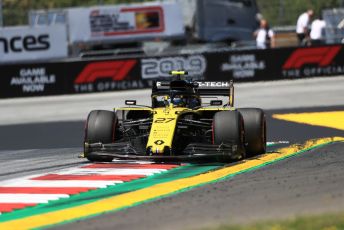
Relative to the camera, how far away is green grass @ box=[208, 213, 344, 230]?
784 cm

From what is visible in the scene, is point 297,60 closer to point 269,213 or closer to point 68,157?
point 68,157

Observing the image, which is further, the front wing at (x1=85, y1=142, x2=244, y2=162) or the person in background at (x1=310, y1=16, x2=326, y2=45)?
the person in background at (x1=310, y1=16, x2=326, y2=45)

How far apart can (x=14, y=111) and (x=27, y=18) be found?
12.9m

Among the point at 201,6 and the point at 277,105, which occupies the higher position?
the point at 201,6

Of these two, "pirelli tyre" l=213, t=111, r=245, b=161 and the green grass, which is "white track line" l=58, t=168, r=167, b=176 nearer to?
"pirelli tyre" l=213, t=111, r=245, b=161

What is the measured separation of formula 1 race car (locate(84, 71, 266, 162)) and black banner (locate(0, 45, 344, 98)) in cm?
1403

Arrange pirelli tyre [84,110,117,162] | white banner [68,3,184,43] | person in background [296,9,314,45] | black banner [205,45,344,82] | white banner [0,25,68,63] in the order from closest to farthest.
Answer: pirelli tyre [84,110,117,162] < black banner [205,45,344,82] < person in background [296,9,314,45] < white banner [0,25,68,63] < white banner [68,3,184,43]

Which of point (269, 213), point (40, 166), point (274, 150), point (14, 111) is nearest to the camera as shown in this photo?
point (269, 213)

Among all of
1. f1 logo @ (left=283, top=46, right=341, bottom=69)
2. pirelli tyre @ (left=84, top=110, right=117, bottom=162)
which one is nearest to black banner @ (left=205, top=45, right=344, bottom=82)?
f1 logo @ (left=283, top=46, right=341, bottom=69)

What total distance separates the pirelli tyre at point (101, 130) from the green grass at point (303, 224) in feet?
18.9

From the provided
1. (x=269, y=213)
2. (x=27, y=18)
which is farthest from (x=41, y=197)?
(x=27, y=18)

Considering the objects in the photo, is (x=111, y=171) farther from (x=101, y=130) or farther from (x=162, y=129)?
(x=101, y=130)

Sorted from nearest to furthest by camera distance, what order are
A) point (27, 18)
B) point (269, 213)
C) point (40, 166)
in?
point (269, 213) < point (40, 166) < point (27, 18)

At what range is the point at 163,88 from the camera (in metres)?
14.2
